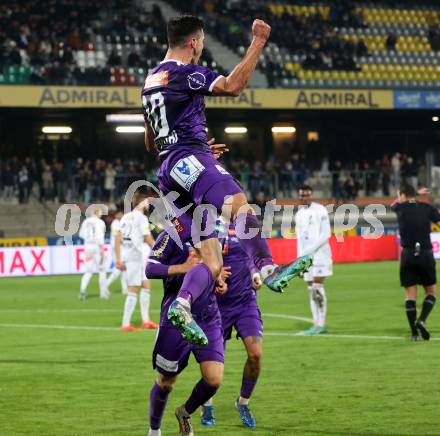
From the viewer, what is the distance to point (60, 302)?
25172 millimetres

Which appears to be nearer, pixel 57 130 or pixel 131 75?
pixel 131 75

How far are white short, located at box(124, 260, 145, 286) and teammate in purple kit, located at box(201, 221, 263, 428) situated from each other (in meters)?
8.76

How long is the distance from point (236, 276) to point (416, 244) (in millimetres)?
6318

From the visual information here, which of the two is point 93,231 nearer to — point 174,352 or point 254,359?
point 254,359

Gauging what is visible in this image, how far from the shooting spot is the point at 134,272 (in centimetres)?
1922

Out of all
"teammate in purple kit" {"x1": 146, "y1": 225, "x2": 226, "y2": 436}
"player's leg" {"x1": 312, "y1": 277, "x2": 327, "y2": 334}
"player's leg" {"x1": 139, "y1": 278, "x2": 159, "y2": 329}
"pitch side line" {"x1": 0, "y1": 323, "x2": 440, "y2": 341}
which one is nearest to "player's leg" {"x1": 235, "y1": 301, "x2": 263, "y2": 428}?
"teammate in purple kit" {"x1": 146, "y1": 225, "x2": 226, "y2": 436}

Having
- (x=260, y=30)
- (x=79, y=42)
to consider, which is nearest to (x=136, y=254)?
(x=260, y=30)

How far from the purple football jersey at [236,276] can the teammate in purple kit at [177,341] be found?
1.92 metres

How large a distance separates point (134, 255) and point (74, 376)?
254 inches

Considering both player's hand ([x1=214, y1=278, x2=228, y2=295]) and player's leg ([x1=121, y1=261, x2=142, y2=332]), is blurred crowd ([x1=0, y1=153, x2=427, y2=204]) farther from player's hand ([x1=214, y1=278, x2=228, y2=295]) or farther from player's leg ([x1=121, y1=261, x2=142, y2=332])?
player's hand ([x1=214, y1=278, x2=228, y2=295])

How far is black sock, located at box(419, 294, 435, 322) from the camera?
1590 centimetres

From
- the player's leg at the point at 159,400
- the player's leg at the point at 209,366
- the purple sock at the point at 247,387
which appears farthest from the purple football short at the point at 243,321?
the player's leg at the point at 159,400

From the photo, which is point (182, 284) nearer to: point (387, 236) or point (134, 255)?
point (134, 255)

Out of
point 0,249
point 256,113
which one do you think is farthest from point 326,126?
point 0,249
